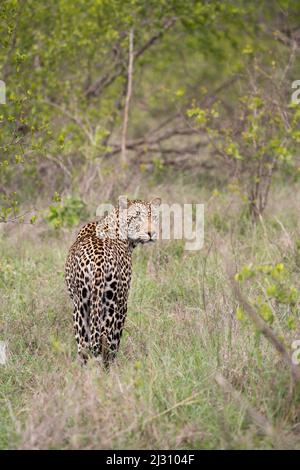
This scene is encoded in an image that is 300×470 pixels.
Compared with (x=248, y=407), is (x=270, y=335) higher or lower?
higher

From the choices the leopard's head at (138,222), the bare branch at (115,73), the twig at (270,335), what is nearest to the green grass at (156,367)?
the twig at (270,335)

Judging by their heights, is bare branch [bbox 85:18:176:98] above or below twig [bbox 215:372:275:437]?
above

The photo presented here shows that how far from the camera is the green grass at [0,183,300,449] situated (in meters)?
4.93

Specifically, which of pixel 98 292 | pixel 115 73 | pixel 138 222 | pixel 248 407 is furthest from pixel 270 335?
pixel 115 73

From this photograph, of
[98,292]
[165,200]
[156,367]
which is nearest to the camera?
[156,367]

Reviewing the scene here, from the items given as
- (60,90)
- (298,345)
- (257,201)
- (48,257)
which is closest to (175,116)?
(60,90)

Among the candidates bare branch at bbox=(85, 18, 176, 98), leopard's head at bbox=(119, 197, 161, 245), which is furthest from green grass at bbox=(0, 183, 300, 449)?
bare branch at bbox=(85, 18, 176, 98)

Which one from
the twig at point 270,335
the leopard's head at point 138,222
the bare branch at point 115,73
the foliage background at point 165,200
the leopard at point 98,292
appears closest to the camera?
the twig at point 270,335

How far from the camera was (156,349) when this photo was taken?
6.26 m

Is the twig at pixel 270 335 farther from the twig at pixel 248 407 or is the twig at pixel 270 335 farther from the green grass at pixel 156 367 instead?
the twig at pixel 248 407

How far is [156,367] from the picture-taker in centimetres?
572

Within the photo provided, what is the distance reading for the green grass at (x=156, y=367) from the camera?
4.93 meters

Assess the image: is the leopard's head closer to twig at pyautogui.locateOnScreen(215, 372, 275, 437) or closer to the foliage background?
the foliage background

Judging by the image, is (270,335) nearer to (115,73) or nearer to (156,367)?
(156,367)
